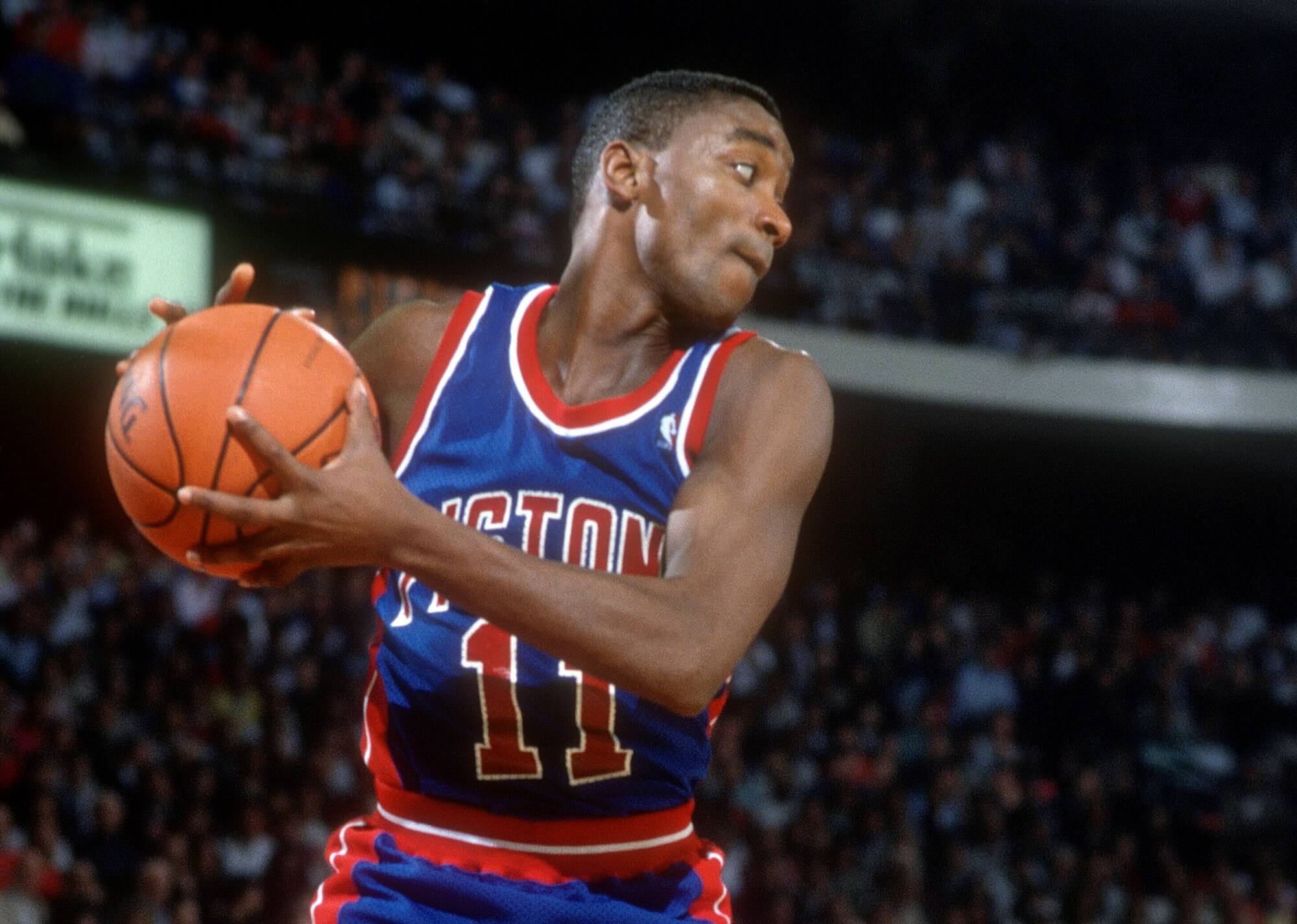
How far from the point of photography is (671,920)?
7.90 ft

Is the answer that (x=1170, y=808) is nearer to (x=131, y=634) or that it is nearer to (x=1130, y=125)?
(x=131, y=634)

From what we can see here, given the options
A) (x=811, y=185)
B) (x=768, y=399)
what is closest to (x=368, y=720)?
(x=768, y=399)

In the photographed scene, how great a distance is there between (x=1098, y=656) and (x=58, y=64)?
9.02 metres

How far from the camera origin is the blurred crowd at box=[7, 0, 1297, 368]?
10.2 metres

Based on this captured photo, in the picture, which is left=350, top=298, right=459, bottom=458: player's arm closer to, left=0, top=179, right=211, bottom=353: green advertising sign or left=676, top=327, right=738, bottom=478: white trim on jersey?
left=676, top=327, right=738, bottom=478: white trim on jersey

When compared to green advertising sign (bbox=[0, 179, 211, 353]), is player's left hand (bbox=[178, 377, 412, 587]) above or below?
above

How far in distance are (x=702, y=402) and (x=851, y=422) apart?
40.1ft

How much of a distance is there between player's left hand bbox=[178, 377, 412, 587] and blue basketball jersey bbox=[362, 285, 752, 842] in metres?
0.50

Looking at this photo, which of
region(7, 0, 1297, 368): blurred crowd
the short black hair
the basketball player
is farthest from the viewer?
region(7, 0, 1297, 368): blurred crowd

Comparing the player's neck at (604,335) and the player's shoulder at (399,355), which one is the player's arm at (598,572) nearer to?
the player's neck at (604,335)

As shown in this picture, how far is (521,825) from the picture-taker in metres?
2.43

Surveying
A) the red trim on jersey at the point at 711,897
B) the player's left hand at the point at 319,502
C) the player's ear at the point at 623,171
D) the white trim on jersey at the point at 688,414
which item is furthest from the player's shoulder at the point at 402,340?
the red trim on jersey at the point at 711,897

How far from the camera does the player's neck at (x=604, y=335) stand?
2680 mm

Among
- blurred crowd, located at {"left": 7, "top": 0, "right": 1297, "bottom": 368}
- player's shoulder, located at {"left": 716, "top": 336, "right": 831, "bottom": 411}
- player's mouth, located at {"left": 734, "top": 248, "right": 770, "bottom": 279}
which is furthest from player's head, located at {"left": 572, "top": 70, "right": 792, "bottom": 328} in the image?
blurred crowd, located at {"left": 7, "top": 0, "right": 1297, "bottom": 368}
